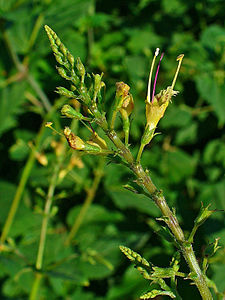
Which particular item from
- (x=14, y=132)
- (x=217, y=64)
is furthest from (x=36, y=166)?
(x=217, y=64)

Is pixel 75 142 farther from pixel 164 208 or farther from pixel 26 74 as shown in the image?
pixel 26 74

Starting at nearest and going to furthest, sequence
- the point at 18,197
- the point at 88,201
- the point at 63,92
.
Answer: the point at 63,92 < the point at 18,197 < the point at 88,201

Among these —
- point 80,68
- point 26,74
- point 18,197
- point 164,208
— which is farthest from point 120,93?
point 26,74

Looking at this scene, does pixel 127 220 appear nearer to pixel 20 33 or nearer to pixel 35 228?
pixel 35 228

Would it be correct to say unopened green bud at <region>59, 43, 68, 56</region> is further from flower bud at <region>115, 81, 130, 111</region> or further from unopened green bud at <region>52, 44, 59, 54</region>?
flower bud at <region>115, 81, 130, 111</region>

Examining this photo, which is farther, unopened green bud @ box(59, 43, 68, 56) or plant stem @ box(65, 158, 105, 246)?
plant stem @ box(65, 158, 105, 246)

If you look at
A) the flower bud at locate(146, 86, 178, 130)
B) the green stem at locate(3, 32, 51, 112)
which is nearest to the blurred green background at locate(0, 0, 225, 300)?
the green stem at locate(3, 32, 51, 112)
